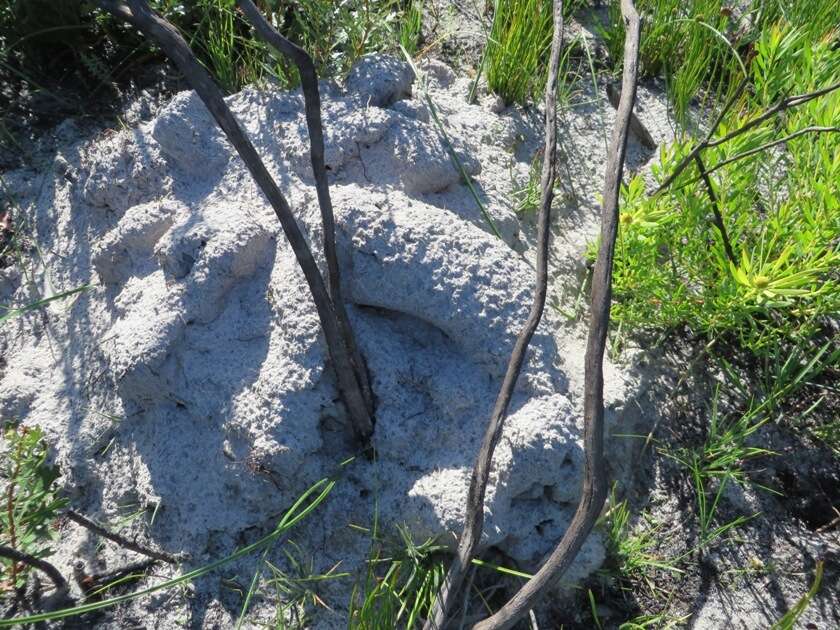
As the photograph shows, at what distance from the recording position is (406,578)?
160 centimetres

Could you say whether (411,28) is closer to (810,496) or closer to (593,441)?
(593,441)

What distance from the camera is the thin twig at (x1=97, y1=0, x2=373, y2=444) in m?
1.33

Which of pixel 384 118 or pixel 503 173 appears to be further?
pixel 503 173

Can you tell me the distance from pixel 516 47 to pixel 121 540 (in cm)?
177

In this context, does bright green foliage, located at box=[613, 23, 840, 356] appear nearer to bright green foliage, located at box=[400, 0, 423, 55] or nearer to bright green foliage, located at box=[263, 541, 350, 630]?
bright green foliage, located at box=[400, 0, 423, 55]

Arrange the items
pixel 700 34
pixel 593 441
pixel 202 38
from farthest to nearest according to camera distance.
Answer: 1. pixel 700 34
2. pixel 202 38
3. pixel 593 441

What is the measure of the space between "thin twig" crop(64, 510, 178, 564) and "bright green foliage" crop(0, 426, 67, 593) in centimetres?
5

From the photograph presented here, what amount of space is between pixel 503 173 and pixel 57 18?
1468mm

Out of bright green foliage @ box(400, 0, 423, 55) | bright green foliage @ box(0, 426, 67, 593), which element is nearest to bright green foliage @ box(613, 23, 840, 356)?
bright green foliage @ box(400, 0, 423, 55)

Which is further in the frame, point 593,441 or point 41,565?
point 41,565

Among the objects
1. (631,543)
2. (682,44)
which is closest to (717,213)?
(631,543)

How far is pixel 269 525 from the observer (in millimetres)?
1687

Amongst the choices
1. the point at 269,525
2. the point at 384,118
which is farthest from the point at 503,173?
the point at 269,525

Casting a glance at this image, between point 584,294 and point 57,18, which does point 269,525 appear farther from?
point 57,18
